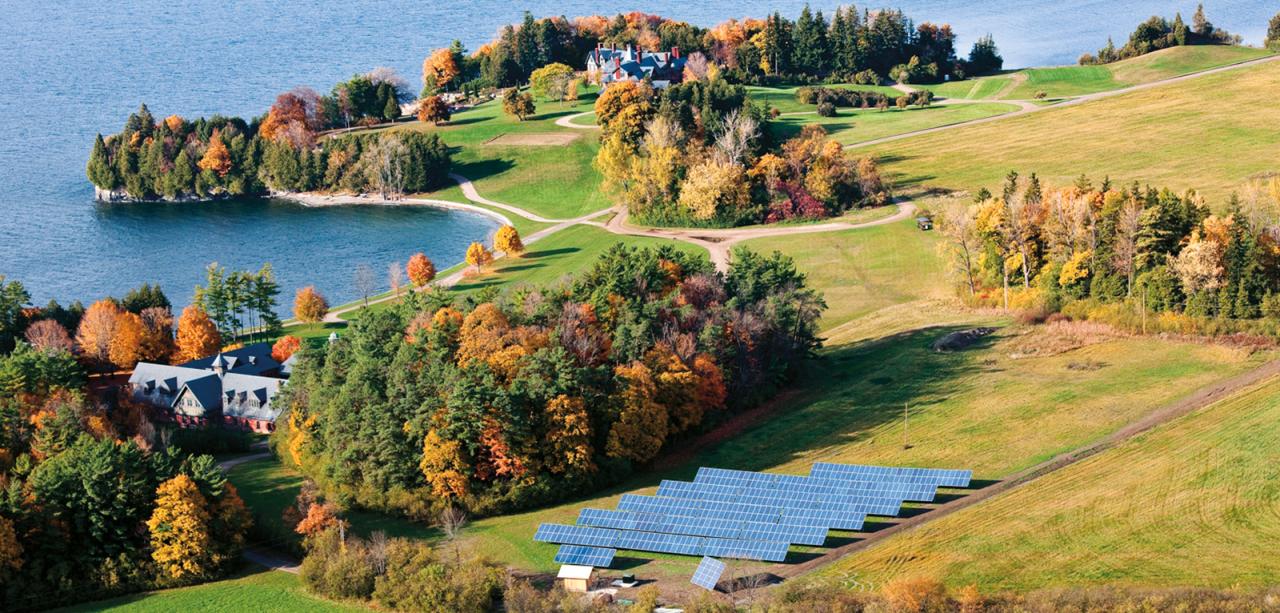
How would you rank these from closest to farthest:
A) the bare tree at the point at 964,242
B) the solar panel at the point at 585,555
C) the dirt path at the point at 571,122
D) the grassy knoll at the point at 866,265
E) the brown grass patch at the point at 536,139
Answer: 1. the solar panel at the point at 585,555
2. the bare tree at the point at 964,242
3. the grassy knoll at the point at 866,265
4. the brown grass patch at the point at 536,139
5. the dirt path at the point at 571,122

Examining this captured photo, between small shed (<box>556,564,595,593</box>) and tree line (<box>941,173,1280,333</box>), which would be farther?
tree line (<box>941,173,1280,333</box>)

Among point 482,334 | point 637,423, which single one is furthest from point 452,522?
point 482,334

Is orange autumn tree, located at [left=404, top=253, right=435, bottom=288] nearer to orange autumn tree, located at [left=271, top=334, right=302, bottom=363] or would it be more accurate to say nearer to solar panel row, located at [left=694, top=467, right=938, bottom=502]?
orange autumn tree, located at [left=271, top=334, right=302, bottom=363]

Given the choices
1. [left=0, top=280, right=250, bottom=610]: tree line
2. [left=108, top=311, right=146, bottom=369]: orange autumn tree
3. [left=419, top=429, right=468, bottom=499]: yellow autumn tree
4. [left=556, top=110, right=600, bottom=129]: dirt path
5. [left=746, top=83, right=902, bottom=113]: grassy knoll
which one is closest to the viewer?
[left=0, top=280, right=250, bottom=610]: tree line

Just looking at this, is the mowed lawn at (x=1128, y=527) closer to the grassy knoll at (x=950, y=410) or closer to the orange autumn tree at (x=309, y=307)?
the grassy knoll at (x=950, y=410)

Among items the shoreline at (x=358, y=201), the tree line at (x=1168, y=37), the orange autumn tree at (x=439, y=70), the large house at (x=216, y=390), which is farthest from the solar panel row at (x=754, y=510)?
the orange autumn tree at (x=439, y=70)

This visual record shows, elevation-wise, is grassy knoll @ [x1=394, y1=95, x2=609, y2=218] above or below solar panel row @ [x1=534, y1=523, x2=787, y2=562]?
above

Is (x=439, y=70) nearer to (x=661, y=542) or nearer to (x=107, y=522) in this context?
(x=107, y=522)

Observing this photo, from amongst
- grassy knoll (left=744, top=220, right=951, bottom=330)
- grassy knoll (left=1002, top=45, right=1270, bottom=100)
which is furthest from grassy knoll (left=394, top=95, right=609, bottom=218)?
grassy knoll (left=1002, top=45, right=1270, bottom=100)
